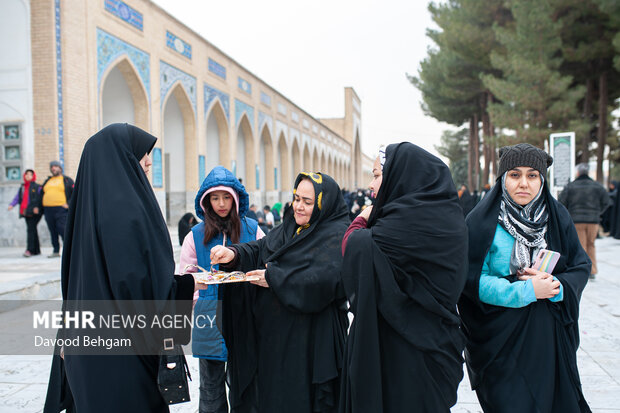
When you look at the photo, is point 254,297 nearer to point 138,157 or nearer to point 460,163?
point 138,157

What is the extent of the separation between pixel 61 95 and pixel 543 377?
8.45 m

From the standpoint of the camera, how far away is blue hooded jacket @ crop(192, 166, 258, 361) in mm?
1926

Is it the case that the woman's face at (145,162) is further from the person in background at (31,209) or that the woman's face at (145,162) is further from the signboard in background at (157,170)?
the signboard in background at (157,170)

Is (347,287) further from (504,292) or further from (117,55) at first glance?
(117,55)

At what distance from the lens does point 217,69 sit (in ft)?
46.1

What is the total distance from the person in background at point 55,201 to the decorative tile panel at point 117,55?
2.94m

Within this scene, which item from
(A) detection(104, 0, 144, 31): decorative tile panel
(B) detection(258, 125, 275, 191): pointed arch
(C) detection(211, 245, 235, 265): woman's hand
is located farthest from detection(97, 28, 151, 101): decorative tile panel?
(B) detection(258, 125, 275, 191): pointed arch

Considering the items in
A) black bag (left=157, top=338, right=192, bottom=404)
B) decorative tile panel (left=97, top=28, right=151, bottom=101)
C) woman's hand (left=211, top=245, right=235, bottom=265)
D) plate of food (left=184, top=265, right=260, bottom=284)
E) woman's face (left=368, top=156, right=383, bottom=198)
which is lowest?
black bag (left=157, top=338, right=192, bottom=404)

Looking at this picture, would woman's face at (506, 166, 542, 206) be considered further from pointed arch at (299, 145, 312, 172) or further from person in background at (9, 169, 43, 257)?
pointed arch at (299, 145, 312, 172)

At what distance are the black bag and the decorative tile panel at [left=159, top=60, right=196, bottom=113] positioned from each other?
10.4 meters

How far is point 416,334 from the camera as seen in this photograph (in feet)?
4.58

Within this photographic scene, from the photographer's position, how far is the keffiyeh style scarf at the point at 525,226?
5.51ft

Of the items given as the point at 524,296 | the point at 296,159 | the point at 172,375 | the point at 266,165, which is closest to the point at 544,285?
the point at 524,296

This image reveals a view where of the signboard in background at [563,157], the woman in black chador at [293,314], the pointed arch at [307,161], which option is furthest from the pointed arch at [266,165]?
the woman in black chador at [293,314]
